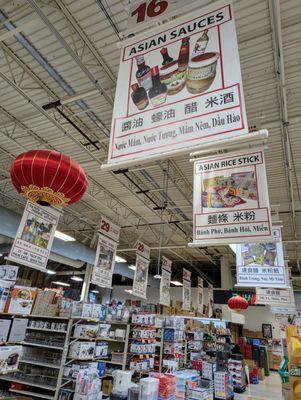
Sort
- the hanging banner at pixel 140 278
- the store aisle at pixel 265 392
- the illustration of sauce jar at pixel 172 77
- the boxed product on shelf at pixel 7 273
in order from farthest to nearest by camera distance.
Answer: the hanging banner at pixel 140 278 → the store aisle at pixel 265 392 → the boxed product on shelf at pixel 7 273 → the illustration of sauce jar at pixel 172 77

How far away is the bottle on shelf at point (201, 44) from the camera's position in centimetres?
228

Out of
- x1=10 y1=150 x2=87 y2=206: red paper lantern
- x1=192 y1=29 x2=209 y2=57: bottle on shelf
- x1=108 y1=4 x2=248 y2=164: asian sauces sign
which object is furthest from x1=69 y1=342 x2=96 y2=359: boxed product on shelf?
x1=192 y1=29 x2=209 y2=57: bottle on shelf

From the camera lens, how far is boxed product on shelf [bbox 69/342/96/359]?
6.85 m

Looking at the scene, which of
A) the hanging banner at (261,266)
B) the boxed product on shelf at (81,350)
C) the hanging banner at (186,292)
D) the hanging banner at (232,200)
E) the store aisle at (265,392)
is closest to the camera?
the hanging banner at (232,200)

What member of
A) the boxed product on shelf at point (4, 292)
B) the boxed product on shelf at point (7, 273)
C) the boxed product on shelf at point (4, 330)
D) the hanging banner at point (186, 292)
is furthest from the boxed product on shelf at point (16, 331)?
the hanging banner at point (186, 292)

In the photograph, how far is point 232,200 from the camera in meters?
4.29

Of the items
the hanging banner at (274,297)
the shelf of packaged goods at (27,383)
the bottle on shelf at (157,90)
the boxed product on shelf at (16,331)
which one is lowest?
the shelf of packaged goods at (27,383)

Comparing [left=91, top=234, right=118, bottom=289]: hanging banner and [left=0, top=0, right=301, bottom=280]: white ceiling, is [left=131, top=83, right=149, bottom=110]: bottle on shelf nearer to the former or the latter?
[left=0, top=0, right=301, bottom=280]: white ceiling

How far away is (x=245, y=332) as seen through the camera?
19.4 meters

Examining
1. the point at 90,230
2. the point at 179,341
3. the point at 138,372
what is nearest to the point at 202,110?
the point at 138,372

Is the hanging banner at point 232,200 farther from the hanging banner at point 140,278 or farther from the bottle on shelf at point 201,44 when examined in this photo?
the hanging banner at point 140,278

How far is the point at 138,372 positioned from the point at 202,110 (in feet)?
26.7

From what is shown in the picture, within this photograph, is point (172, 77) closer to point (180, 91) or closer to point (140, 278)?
point (180, 91)

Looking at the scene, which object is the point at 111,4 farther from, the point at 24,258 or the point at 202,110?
the point at 24,258
